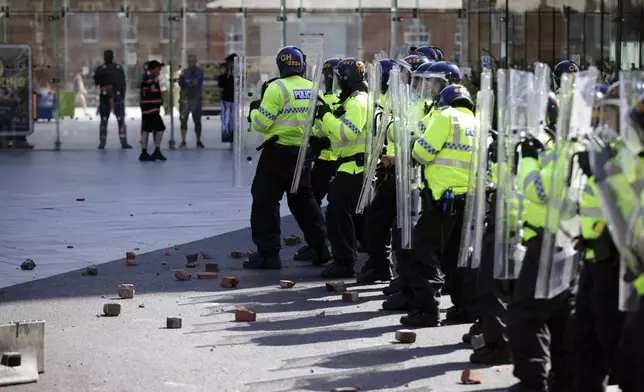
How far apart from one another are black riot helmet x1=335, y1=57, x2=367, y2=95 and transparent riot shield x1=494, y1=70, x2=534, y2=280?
13.4 ft

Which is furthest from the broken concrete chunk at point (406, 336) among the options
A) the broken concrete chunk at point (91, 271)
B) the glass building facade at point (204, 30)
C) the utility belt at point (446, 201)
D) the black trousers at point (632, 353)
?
the glass building facade at point (204, 30)

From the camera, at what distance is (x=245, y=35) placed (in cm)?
2819

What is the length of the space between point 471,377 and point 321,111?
4.72 metres

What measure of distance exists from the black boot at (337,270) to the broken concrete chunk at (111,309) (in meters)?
2.38

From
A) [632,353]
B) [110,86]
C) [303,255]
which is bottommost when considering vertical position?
[303,255]

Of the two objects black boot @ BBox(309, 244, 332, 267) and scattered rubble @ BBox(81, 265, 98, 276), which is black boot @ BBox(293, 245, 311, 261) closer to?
black boot @ BBox(309, 244, 332, 267)

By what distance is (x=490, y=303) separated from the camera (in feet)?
26.2

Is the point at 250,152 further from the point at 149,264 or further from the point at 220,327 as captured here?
the point at 220,327

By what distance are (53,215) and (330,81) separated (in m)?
5.36

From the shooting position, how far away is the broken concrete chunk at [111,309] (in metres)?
9.98

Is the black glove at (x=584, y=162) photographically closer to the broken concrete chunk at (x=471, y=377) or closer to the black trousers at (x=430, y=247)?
the broken concrete chunk at (x=471, y=377)

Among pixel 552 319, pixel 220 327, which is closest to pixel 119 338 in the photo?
pixel 220 327

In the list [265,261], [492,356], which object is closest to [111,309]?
[265,261]

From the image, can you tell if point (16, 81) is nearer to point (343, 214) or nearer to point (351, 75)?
point (343, 214)
